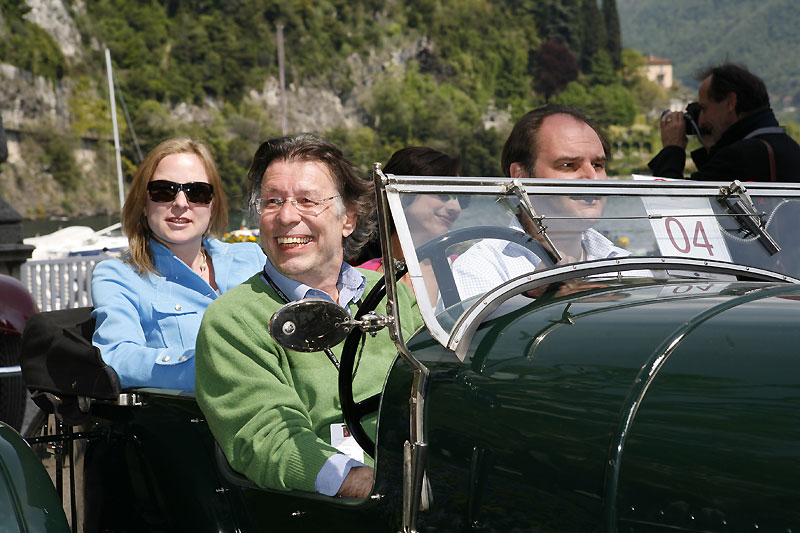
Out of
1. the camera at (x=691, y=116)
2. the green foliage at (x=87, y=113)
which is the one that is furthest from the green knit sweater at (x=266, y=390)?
the green foliage at (x=87, y=113)

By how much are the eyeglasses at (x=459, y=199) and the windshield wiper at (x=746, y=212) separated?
2.44ft

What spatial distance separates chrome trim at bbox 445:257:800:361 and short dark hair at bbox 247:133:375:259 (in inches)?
32.3

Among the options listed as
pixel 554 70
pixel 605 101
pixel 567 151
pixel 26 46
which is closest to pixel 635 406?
pixel 567 151

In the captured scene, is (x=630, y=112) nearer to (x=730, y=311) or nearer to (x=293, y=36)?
(x=293, y=36)

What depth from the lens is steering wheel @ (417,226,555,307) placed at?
1.87 m

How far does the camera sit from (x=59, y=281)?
11609 millimetres

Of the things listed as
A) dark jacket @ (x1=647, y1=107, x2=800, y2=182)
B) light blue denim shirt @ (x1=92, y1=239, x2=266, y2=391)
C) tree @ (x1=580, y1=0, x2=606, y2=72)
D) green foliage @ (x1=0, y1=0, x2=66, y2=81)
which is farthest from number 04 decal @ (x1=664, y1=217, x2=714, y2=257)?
tree @ (x1=580, y1=0, x2=606, y2=72)

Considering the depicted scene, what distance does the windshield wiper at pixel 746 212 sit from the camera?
7.41ft

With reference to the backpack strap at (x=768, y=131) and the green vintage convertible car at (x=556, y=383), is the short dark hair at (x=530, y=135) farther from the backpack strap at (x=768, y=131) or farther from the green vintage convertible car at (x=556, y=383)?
the backpack strap at (x=768, y=131)

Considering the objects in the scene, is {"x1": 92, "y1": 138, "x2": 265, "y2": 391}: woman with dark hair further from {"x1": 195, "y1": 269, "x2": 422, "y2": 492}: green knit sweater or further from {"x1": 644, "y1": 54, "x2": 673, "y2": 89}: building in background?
{"x1": 644, "y1": 54, "x2": 673, "y2": 89}: building in background

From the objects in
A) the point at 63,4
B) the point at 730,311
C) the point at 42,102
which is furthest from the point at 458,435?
the point at 63,4

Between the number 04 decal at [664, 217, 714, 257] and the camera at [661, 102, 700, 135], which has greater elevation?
the camera at [661, 102, 700, 135]

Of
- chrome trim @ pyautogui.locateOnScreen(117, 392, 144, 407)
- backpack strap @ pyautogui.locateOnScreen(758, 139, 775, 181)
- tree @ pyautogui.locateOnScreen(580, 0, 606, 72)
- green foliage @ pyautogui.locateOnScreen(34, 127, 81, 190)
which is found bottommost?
chrome trim @ pyautogui.locateOnScreen(117, 392, 144, 407)

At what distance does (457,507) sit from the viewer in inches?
66.4
